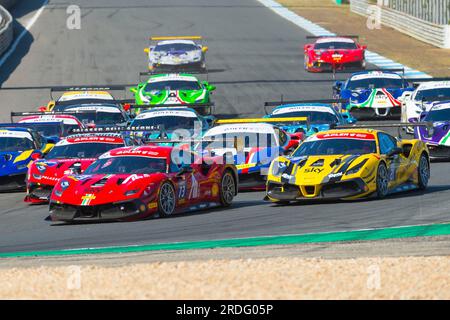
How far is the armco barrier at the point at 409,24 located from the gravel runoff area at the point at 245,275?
123 feet

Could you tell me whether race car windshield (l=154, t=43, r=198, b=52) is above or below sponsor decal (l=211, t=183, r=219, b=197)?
below

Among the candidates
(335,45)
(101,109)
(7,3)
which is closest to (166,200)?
(101,109)

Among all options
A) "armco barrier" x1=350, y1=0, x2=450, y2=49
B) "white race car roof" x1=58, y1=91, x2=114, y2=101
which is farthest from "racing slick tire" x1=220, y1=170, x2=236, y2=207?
"armco barrier" x1=350, y1=0, x2=450, y2=49

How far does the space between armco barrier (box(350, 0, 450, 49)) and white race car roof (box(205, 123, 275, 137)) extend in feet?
92.9

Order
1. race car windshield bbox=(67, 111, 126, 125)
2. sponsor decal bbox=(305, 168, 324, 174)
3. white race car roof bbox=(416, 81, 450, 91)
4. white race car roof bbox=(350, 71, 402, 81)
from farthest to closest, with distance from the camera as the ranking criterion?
white race car roof bbox=(350, 71, 402, 81) < white race car roof bbox=(416, 81, 450, 91) < race car windshield bbox=(67, 111, 126, 125) < sponsor decal bbox=(305, 168, 324, 174)

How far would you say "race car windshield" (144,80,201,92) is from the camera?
33094 millimetres

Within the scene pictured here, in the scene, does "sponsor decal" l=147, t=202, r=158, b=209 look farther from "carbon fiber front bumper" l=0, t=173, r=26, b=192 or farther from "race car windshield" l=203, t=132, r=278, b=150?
"carbon fiber front bumper" l=0, t=173, r=26, b=192

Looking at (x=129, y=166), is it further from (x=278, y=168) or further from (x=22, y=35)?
(x=22, y=35)

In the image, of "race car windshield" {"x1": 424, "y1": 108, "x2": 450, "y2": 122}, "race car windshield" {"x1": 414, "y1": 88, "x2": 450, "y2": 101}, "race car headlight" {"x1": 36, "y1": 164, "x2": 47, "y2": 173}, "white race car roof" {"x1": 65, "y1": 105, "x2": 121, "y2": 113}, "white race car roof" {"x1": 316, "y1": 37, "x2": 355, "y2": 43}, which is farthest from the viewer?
"white race car roof" {"x1": 316, "y1": 37, "x2": 355, "y2": 43}

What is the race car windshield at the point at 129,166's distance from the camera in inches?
709

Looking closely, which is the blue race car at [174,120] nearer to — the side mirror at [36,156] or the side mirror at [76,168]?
the side mirror at [36,156]

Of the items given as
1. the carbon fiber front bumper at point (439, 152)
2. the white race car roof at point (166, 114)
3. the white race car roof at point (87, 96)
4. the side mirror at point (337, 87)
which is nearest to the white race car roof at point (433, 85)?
the side mirror at point (337, 87)
